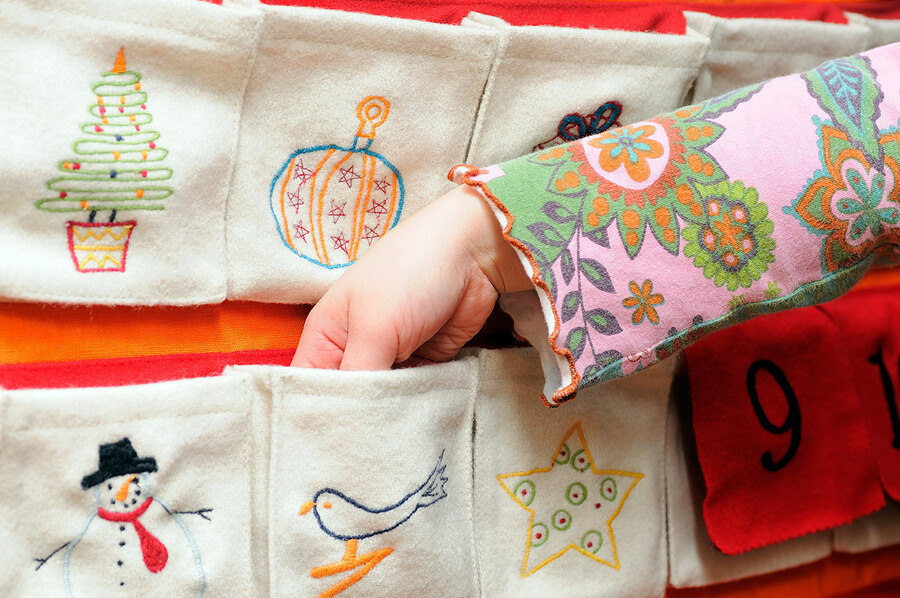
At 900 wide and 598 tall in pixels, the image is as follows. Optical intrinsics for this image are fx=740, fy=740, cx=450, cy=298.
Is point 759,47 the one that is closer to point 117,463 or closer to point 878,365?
point 878,365

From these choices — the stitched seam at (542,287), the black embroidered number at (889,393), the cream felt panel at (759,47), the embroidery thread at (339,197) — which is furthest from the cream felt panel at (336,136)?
the black embroidered number at (889,393)

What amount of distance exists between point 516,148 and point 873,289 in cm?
55

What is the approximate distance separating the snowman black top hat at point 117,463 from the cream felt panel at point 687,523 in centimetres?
49

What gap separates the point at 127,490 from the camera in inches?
19.9

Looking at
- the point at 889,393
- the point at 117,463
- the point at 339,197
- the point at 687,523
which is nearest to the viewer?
the point at 117,463

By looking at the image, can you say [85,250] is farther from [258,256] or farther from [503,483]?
[503,483]

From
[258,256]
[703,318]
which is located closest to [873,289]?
[703,318]

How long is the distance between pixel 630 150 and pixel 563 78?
0.11 meters

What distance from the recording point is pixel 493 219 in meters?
0.56

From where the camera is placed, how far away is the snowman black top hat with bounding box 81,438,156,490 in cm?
50

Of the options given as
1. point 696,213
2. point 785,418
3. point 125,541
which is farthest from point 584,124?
point 125,541

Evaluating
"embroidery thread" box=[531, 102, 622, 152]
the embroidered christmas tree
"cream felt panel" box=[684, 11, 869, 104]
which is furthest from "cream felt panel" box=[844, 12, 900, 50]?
the embroidered christmas tree

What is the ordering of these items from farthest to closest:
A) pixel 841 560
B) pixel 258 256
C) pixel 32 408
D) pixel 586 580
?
pixel 841 560, pixel 586 580, pixel 258 256, pixel 32 408

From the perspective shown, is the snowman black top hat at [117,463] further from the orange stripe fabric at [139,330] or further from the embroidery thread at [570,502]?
the embroidery thread at [570,502]
